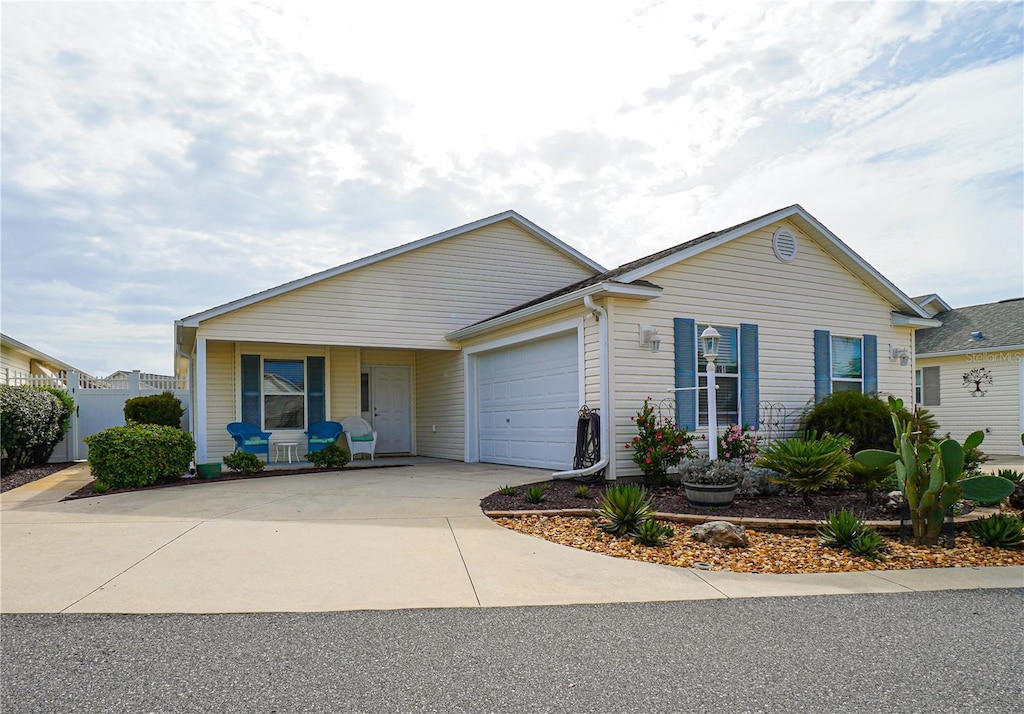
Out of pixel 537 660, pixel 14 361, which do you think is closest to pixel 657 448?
pixel 537 660

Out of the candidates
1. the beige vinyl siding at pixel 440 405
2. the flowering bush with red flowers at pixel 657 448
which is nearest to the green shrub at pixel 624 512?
the flowering bush with red flowers at pixel 657 448

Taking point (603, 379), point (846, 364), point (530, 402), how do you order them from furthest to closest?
1. point (846, 364)
2. point (530, 402)
3. point (603, 379)

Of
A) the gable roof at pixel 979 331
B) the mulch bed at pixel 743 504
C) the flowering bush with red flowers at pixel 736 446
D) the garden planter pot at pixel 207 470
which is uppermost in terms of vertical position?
the gable roof at pixel 979 331

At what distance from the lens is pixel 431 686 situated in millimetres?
3455

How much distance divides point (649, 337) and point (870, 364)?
17.6 ft

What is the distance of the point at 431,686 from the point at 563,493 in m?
5.98

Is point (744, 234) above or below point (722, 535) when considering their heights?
above

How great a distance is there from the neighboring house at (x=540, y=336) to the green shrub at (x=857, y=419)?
76 cm

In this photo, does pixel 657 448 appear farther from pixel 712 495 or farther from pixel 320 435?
pixel 320 435

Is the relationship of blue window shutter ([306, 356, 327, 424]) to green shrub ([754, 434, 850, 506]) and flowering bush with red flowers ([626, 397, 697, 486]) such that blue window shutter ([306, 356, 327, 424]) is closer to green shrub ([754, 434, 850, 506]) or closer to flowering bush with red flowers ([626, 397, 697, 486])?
flowering bush with red flowers ([626, 397, 697, 486])

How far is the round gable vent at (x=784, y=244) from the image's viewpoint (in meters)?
12.1

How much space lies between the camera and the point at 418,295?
1469 centimetres

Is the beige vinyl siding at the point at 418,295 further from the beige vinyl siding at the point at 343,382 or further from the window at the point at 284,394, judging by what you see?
the beige vinyl siding at the point at 343,382

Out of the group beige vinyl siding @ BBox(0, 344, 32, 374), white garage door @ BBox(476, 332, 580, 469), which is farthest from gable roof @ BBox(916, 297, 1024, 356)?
beige vinyl siding @ BBox(0, 344, 32, 374)
